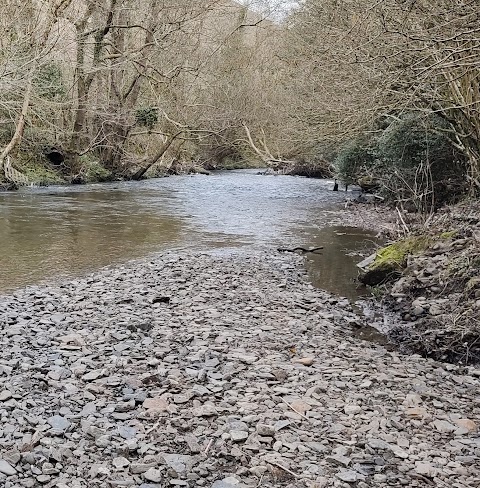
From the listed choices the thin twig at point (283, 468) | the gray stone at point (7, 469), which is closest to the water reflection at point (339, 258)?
the thin twig at point (283, 468)

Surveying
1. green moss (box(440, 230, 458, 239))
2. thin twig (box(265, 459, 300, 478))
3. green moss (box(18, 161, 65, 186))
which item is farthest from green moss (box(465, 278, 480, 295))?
green moss (box(18, 161, 65, 186))

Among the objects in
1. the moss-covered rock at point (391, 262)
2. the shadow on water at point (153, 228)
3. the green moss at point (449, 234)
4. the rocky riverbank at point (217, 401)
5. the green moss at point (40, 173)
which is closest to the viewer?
the rocky riverbank at point (217, 401)

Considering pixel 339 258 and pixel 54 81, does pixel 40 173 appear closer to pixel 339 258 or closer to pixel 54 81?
pixel 54 81

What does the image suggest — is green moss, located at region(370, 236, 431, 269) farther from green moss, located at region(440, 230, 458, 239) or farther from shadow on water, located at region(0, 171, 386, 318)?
shadow on water, located at region(0, 171, 386, 318)

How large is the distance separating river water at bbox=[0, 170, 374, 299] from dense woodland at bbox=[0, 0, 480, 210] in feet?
7.06

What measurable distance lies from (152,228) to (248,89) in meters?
19.6

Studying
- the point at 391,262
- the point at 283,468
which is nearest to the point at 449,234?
the point at 391,262

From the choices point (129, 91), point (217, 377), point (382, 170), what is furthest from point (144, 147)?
point (217, 377)

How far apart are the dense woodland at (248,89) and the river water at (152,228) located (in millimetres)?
2152

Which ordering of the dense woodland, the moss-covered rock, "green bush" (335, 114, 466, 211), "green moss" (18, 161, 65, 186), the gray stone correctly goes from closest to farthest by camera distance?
the gray stone < the moss-covered rock < the dense woodland < "green bush" (335, 114, 466, 211) < "green moss" (18, 161, 65, 186)

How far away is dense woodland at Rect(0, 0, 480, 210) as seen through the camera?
9.65 meters

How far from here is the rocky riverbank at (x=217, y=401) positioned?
3709 mm

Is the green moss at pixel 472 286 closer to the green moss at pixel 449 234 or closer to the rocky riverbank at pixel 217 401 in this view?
the rocky riverbank at pixel 217 401

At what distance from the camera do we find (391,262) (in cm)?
908
